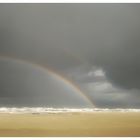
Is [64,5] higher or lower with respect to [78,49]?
higher

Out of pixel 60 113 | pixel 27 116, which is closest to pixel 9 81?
pixel 27 116

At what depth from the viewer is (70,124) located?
2562 mm

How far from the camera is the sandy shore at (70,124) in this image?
2547 millimetres

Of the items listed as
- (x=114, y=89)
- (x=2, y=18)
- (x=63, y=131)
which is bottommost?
(x=63, y=131)

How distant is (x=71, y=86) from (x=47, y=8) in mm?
652

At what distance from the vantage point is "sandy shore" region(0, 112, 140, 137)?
8.36ft

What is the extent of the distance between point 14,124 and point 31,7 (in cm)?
92

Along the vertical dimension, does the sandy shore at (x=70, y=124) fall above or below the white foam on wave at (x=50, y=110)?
below

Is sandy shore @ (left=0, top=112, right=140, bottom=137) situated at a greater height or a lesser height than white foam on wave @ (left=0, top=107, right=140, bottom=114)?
lesser

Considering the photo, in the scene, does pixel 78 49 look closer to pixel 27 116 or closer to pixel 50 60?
pixel 50 60

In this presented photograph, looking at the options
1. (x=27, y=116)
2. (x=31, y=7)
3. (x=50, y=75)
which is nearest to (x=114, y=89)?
(x=50, y=75)

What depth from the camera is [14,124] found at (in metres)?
2.56

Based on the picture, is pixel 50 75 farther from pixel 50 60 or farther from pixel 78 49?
pixel 78 49

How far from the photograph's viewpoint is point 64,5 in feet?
8.71
